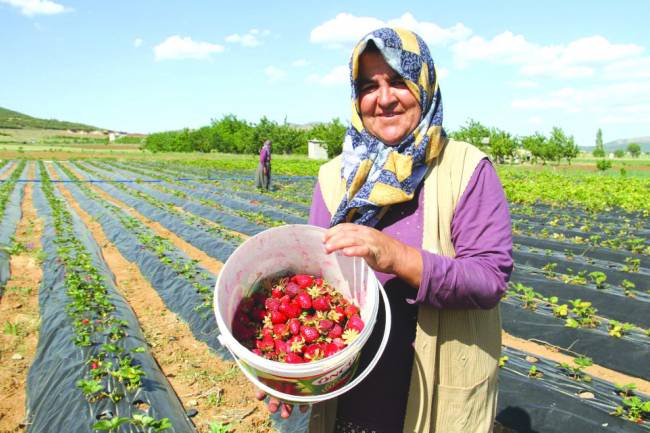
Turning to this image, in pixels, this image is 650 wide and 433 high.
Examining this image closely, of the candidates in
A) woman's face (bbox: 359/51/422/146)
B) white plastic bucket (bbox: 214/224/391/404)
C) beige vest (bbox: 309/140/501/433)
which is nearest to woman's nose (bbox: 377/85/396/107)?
woman's face (bbox: 359/51/422/146)

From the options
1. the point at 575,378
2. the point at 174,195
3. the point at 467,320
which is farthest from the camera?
the point at 174,195

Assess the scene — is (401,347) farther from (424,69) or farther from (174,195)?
(174,195)

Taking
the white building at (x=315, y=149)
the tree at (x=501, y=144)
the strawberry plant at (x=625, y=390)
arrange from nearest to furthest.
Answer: the strawberry plant at (x=625, y=390), the tree at (x=501, y=144), the white building at (x=315, y=149)

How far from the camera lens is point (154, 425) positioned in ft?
8.71

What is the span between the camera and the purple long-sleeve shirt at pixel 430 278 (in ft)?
3.77

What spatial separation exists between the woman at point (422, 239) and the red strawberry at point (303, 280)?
221 millimetres

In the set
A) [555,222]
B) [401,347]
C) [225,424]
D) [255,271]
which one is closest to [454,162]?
[401,347]

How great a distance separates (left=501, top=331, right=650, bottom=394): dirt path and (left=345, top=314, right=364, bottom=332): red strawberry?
10.8 feet

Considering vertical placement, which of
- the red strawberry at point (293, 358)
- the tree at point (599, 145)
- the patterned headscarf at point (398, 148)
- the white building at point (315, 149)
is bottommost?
the red strawberry at point (293, 358)

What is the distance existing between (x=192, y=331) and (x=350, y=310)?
3.77 metres

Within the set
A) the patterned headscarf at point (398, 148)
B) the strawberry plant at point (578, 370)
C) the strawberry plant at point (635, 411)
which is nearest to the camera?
the patterned headscarf at point (398, 148)

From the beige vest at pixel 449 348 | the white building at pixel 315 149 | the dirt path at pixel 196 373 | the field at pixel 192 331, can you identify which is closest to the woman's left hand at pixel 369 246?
the beige vest at pixel 449 348

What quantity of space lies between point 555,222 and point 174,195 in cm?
1109

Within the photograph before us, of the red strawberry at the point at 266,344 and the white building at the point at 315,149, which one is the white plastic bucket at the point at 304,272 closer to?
the red strawberry at the point at 266,344
